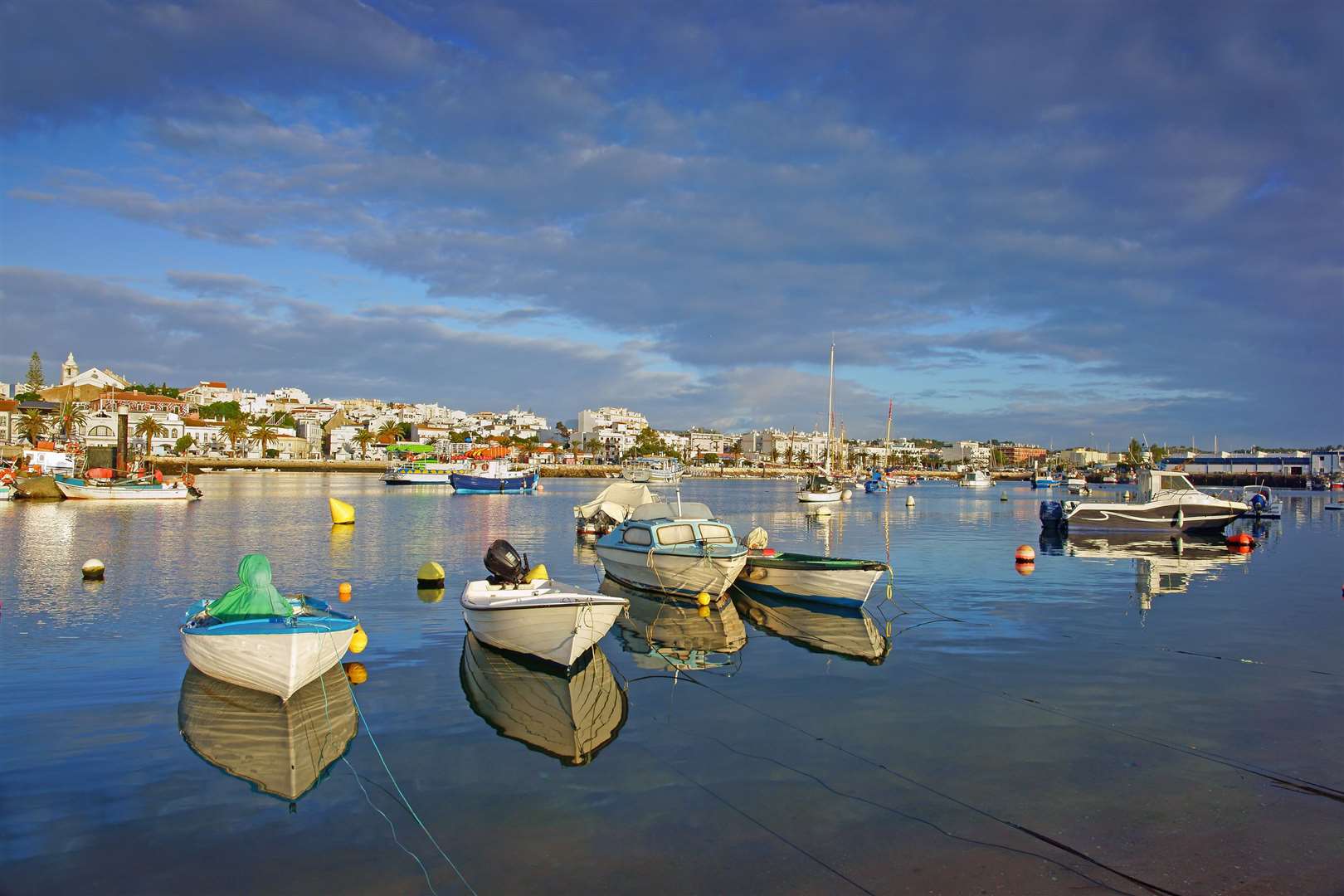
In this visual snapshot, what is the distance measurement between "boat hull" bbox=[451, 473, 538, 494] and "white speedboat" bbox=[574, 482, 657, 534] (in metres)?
53.9

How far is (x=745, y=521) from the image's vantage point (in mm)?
62031

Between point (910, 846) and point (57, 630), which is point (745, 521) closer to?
point (57, 630)

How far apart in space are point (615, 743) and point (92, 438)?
526ft

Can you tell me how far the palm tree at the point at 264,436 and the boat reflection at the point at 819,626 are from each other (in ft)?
609

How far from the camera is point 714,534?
25.2 metres

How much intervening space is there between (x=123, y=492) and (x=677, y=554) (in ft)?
215

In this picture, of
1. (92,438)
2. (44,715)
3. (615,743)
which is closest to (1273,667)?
(615,743)

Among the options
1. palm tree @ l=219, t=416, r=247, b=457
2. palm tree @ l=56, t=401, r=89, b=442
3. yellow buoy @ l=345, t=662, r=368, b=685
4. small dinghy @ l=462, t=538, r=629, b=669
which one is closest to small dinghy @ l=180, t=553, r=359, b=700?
yellow buoy @ l=345, t=662, r=368, b=685

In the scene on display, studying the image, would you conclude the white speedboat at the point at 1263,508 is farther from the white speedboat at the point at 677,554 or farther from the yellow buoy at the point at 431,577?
the yellow buoy at the point at 431,577

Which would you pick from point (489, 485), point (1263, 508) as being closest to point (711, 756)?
point (1263, 508)

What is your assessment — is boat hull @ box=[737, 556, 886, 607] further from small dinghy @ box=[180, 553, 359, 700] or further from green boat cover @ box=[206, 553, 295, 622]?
green boat cover @ box=[206, 553, 295, 622]

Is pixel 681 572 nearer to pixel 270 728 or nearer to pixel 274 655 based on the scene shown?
pixel 274 655

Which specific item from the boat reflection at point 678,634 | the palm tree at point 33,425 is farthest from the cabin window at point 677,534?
the palm tree at point 33,425

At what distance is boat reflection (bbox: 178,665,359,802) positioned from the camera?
10.8 meters
